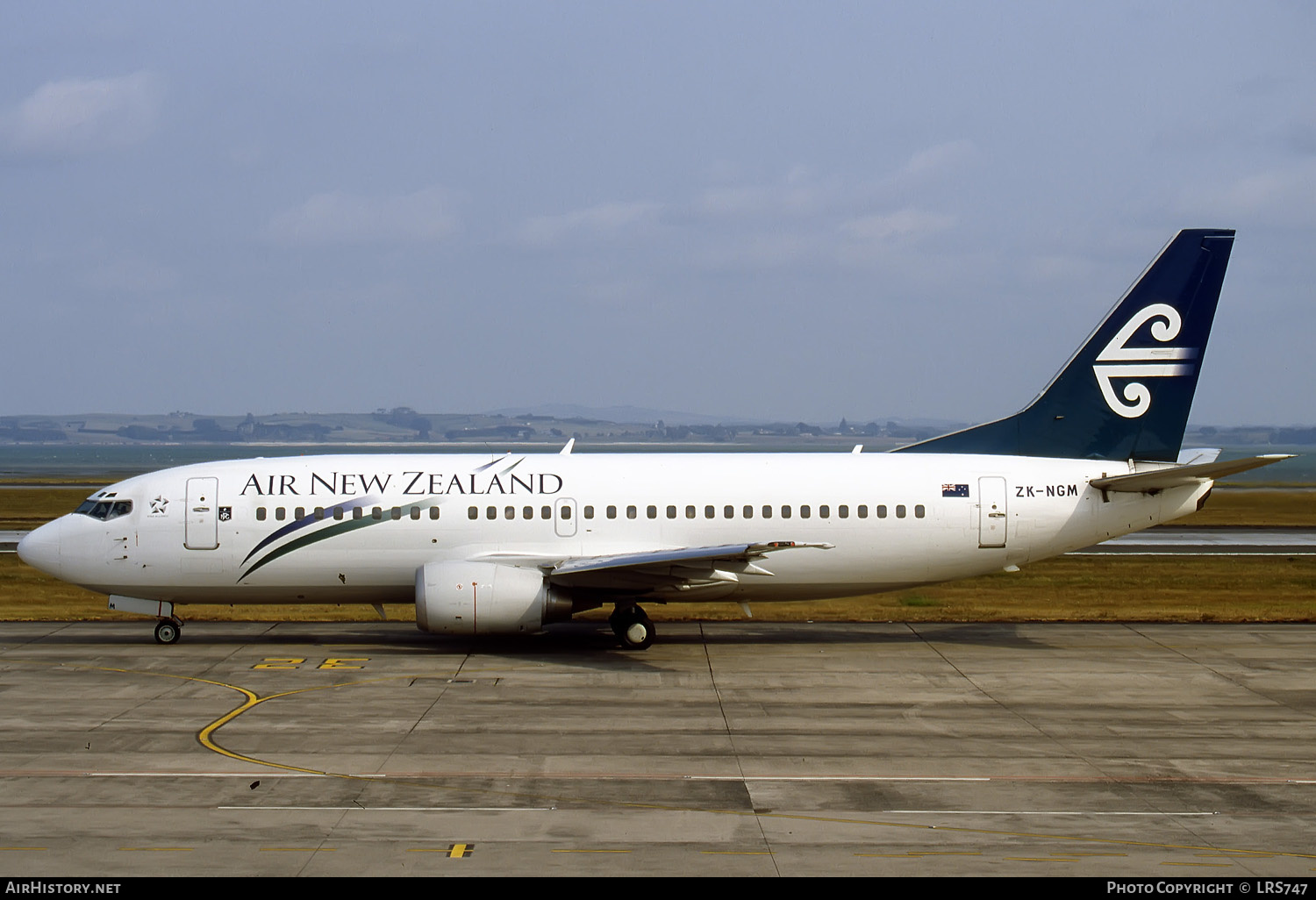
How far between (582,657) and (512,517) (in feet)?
11.4

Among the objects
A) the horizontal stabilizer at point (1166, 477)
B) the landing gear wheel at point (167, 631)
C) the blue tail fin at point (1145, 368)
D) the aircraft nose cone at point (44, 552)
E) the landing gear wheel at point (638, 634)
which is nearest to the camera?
the horizontal stabilizer at point (1166, 477)

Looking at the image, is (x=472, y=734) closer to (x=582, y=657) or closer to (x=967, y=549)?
(x=582, y=657)

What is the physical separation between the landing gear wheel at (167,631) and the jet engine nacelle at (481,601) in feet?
19.6

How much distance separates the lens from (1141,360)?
85.4 ft

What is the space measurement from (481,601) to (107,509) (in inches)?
349

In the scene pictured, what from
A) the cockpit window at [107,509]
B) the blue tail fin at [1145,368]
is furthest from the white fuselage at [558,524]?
the blue tail fin at [1145,368]

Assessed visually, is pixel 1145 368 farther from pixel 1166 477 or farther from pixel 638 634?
pixel 638 634

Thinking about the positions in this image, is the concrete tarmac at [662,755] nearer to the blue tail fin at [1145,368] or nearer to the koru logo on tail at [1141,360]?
the blue tail fin at [1145,368]

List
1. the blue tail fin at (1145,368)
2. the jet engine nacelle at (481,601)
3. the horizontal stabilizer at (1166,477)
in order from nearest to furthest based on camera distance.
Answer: the jet engine nacelle at (481,601)
the horizontal stabilizer at (1166,477)
the blue tail fin at (1145,368)

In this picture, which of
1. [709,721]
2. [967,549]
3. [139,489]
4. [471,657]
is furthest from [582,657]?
[139,489]

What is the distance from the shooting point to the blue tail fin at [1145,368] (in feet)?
84.6

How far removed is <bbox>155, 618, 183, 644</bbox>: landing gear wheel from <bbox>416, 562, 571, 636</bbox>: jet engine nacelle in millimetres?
5976

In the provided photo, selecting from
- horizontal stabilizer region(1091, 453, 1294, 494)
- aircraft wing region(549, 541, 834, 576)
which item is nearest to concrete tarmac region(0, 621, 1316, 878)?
aircraft wing region(549, 541, 834, 576)
